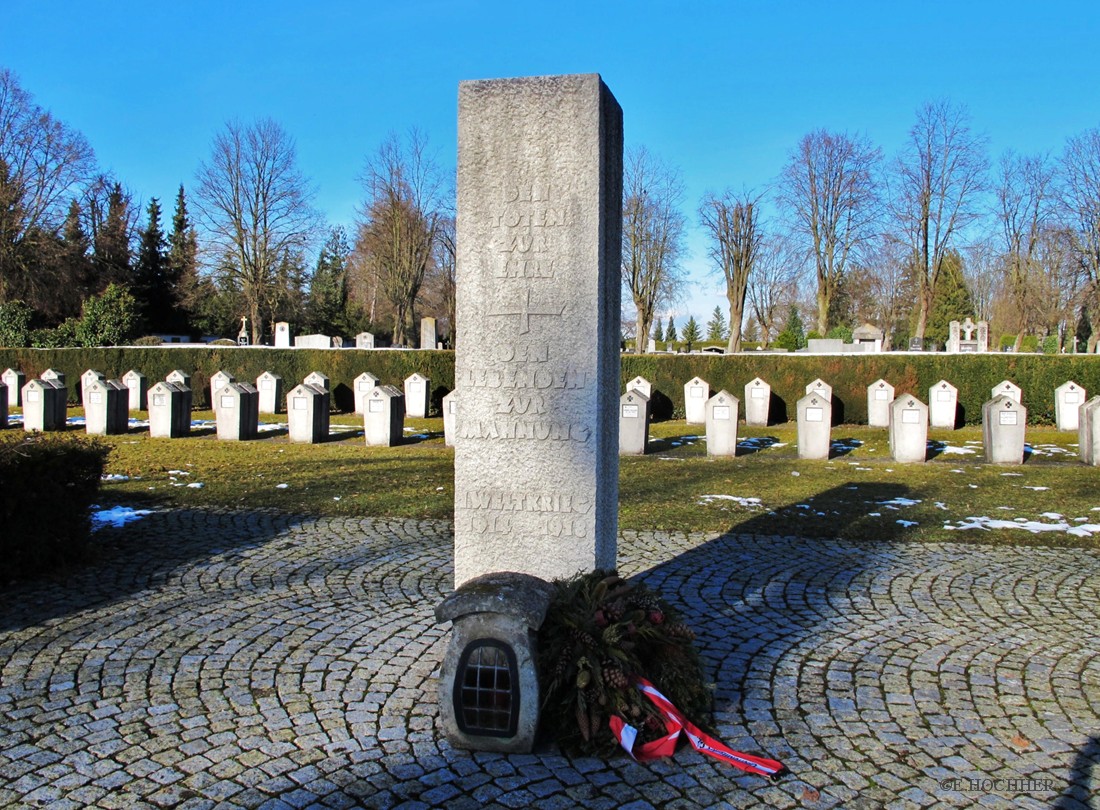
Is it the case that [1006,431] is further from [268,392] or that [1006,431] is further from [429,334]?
[429,334]

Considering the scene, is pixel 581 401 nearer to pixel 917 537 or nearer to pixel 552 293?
pixel 552 293

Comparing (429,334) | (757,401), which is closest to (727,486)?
(757,401)

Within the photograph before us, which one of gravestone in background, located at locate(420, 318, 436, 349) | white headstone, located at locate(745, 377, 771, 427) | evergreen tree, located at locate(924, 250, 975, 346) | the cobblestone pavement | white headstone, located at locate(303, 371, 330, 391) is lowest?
the cobblestone pavement

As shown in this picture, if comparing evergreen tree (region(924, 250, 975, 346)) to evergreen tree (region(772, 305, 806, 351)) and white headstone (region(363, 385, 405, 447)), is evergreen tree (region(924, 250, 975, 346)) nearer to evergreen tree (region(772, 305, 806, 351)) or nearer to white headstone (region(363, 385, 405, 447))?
evergreen tree (region(772, 305, 806, 351))

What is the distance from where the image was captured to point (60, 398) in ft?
60.4

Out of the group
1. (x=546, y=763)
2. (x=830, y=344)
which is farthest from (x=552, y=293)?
(x=830, y=344)

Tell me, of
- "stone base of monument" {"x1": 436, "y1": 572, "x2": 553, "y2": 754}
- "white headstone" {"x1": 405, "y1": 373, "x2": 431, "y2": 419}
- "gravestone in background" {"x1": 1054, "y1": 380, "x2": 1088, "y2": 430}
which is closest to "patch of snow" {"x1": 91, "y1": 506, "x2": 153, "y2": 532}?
"stone base of monument" {"x1": 436, "y1": 572, "x2": 553, "y2": 754}

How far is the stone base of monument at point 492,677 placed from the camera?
11.3 ft

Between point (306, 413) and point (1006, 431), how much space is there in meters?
13.7

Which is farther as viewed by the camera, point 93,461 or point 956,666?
point 93,461

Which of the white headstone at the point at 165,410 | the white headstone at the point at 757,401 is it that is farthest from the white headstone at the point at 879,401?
the white headstone at the point at 165,410

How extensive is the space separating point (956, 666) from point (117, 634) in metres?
5.27

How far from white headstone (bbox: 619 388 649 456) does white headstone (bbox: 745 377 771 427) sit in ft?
22.7

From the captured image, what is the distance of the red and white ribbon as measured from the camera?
130 inches
